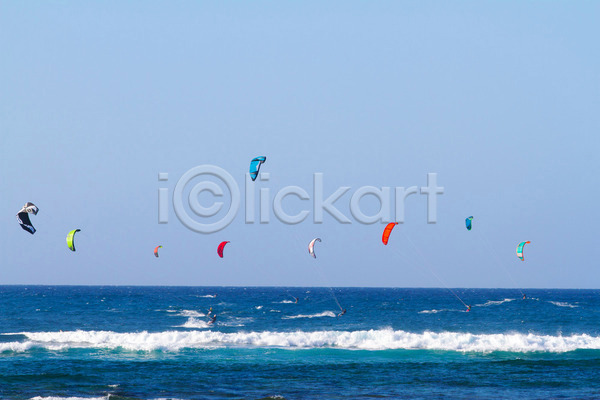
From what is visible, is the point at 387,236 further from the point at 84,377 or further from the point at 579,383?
the point at 84,377

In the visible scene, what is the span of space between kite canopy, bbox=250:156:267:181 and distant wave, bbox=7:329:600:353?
9.35 metres

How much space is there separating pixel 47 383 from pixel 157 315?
29.8 meters

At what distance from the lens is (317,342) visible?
31.6 meters

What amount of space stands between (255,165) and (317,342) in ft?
34.6

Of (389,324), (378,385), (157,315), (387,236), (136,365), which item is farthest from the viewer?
(157,315)

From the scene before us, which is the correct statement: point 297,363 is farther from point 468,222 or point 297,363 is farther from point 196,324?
point 196,324

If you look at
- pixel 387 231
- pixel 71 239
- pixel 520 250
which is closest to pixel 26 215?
pixel 71 239

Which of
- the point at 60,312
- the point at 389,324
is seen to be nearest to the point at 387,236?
the point at 389,324

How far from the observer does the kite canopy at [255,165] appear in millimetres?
25931

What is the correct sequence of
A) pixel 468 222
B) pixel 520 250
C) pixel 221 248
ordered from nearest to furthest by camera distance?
A: pixel 468 222 < pixel 221 248 < pixel 520 250

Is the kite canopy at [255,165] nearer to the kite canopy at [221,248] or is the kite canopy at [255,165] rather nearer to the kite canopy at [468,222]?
the kite canopy at [221,248]

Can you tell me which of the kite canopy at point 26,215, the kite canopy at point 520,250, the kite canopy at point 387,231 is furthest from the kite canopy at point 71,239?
the kite canopy at point 520,250

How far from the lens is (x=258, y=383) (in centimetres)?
2147

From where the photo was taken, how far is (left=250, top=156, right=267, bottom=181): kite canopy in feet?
85.1
